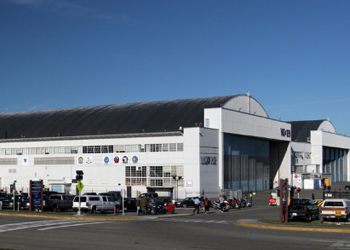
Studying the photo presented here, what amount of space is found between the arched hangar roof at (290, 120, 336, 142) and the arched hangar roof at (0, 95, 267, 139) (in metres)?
27.7

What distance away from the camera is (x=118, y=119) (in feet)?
252

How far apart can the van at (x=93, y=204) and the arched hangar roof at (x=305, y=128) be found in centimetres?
7256

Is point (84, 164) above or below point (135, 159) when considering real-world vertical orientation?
below

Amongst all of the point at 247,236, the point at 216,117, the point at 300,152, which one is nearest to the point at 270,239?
the point at 247,236

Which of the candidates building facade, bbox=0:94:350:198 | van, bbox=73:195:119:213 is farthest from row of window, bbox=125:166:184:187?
van, bbox=73:195:119:213

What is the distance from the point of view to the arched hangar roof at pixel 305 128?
109m

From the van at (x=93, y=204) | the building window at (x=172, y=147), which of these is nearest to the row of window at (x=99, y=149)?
the building window at (x=172, y=147)

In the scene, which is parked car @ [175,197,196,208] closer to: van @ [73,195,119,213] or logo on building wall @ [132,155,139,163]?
logo on building wall @ [132,155,139,163]

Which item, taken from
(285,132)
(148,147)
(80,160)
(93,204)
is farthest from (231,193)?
(285,132)

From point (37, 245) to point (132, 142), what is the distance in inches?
1894

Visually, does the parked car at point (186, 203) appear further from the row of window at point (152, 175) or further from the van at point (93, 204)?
the van at point (93, 204)

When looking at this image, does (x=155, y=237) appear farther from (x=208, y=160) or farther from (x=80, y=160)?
(x=80, y=160)

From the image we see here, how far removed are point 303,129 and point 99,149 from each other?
56138 millimetres

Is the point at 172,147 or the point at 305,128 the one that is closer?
the point at 172,147
